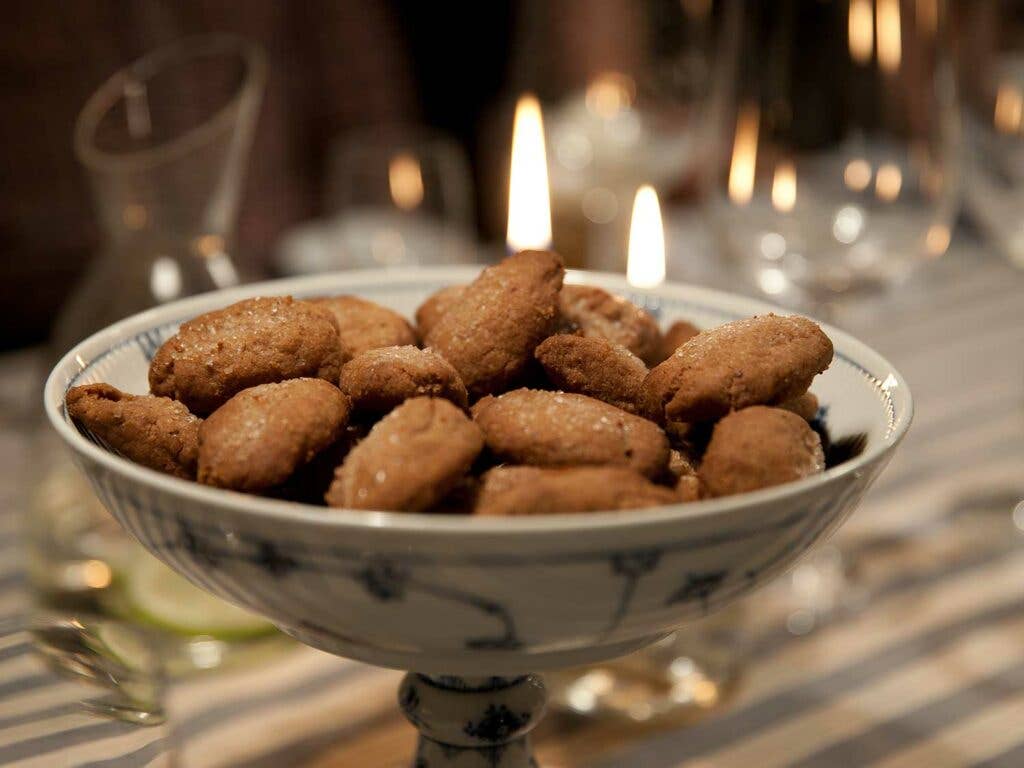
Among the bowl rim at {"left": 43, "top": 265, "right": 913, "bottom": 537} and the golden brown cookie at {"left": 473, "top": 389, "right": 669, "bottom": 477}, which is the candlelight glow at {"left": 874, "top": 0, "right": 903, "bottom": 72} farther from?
the golden brown cookie at {"left": 473, "top": 389, "right": 669, "bottom": 477}

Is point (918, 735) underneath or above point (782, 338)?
underneath

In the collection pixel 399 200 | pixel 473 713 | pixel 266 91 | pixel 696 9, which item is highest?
pixel 696 9

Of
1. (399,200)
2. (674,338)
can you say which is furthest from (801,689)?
(399,200)

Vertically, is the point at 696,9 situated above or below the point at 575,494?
above

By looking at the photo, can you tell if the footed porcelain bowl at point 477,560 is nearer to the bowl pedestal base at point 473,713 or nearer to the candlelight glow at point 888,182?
the bowl pedestal base at point 473,713

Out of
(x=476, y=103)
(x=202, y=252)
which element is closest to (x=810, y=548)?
(x=202, y=252)

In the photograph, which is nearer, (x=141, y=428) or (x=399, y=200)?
(x=141, y=428)

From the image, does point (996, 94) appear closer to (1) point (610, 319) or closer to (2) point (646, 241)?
(2) point (646, 241)

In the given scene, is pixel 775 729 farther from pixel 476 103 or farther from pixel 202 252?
pixel 476 103
